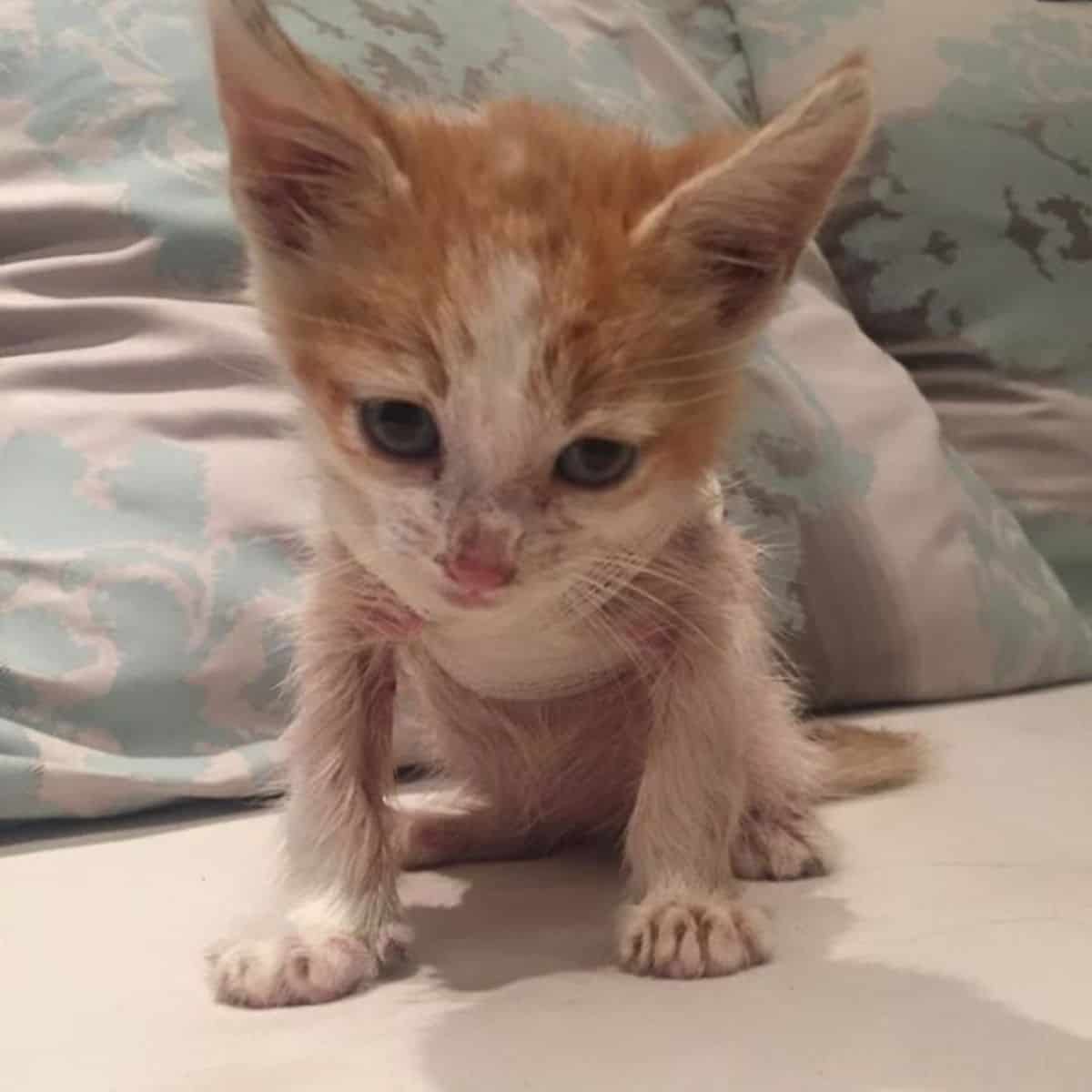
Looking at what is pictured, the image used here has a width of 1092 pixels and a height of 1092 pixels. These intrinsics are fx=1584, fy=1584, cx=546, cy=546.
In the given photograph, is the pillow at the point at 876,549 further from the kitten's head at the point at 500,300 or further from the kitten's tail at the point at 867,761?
the kitten's head at the point at 500,300

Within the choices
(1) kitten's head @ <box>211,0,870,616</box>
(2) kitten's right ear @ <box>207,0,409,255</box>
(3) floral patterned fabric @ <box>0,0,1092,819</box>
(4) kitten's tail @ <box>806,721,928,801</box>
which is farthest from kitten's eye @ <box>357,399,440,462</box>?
(4) kitten's tail @ <box>806,721,928,801</box>

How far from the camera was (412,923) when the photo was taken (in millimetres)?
928

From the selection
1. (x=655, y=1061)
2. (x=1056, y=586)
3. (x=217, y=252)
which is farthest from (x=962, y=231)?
(x=655, y=1061)

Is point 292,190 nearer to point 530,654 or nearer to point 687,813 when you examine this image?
Result: point 530,654

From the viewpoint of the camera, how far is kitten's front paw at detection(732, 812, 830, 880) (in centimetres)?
99

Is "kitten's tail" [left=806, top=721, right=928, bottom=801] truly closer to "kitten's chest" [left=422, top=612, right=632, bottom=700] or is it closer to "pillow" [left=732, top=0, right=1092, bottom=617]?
"kitten's chest" [left=422, top=612, right=632, bottom=700]

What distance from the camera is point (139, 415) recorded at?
1210 mm

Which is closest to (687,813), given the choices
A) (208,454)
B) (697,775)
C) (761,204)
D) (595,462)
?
(697,775)

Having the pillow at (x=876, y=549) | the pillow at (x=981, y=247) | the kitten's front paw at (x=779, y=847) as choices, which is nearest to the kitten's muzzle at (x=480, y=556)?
the kitten's front paw at (x=779, y=847)

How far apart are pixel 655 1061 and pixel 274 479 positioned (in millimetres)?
644

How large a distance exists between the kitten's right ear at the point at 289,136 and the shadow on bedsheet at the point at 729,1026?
1.33ft

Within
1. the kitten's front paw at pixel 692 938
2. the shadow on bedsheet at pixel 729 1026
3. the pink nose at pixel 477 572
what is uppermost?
the pink nose at pixel 477 572

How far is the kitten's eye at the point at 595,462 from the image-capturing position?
0.79 m

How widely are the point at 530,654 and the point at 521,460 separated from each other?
0.20m
